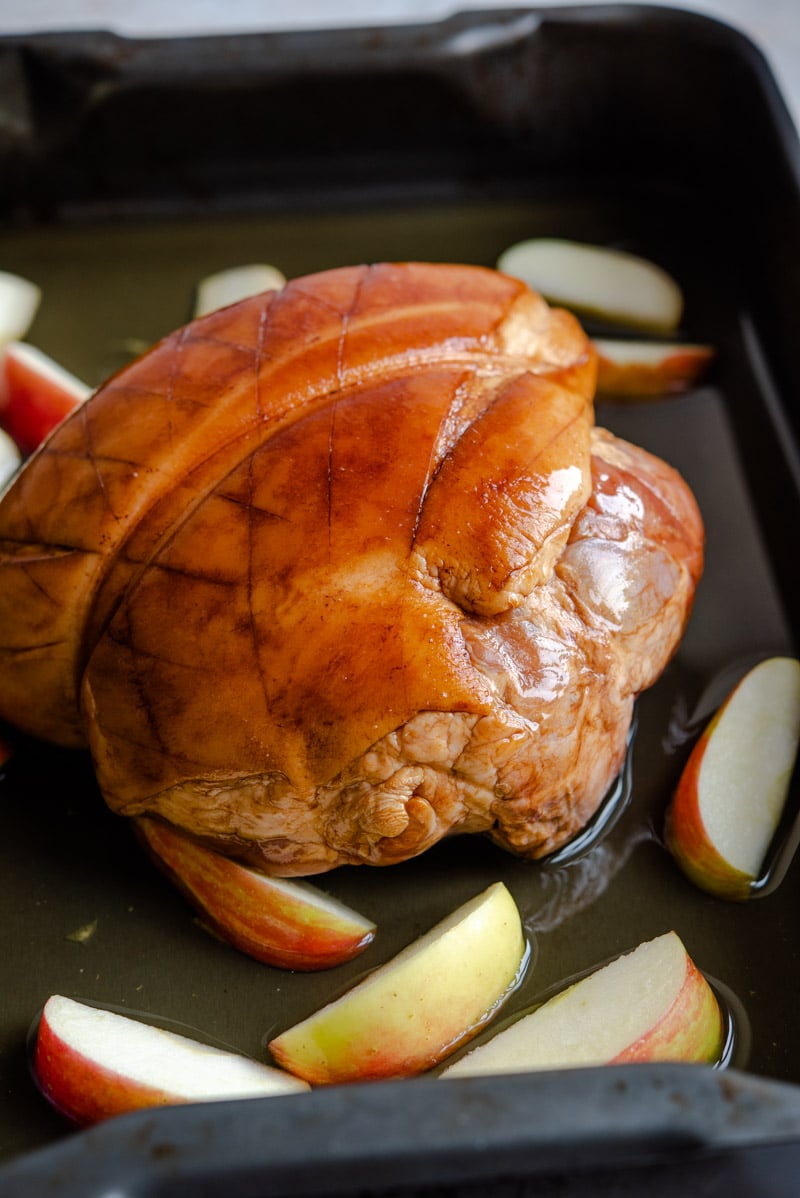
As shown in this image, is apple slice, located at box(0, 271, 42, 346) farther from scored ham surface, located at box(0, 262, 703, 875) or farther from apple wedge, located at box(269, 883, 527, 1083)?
apple wedge, located at box(269, 883, 527, 1083)

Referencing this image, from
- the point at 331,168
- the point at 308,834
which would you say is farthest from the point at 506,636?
the point at 331,168

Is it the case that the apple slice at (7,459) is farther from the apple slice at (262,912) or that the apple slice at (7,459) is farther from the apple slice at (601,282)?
the apple slice at (601,282)

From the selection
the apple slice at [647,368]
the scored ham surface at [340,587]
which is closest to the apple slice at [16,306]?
the scored ham surface at [340,587]

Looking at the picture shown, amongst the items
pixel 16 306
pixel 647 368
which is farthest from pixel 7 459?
pixel 647 368

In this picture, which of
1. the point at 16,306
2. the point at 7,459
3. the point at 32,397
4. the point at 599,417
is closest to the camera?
the point at 7,459

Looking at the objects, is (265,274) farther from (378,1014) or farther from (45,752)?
(378,1014)

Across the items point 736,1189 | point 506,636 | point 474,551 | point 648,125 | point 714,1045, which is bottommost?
point 714,1045

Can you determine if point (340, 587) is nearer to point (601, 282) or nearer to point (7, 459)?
point (7, 459)
